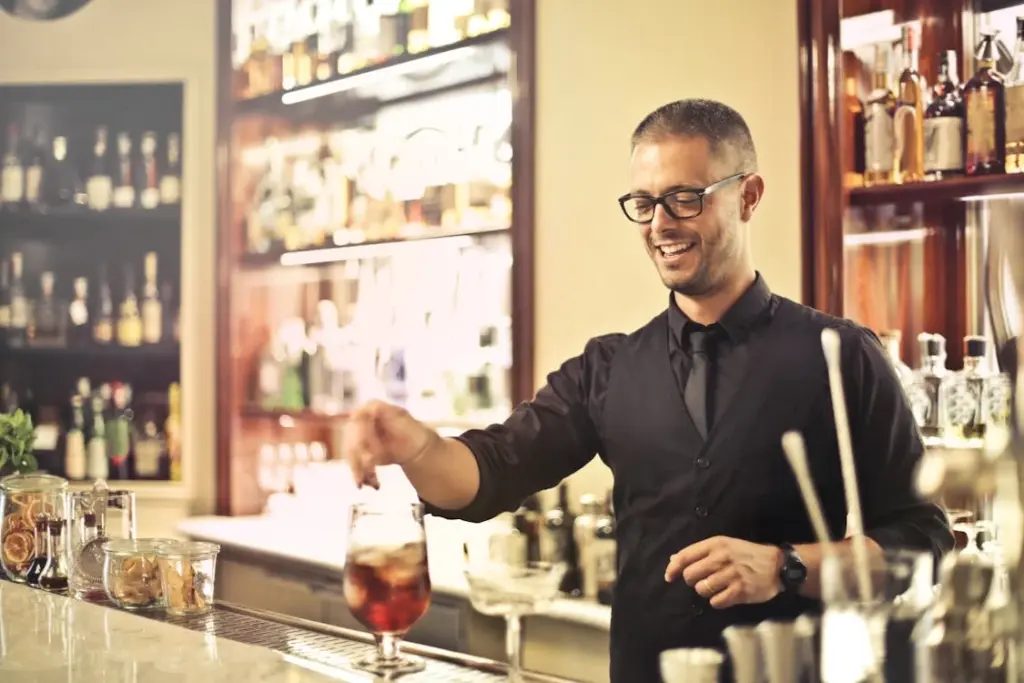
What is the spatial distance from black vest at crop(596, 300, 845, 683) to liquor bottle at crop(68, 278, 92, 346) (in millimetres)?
2998

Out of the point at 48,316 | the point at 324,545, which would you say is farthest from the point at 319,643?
the point at 48,316

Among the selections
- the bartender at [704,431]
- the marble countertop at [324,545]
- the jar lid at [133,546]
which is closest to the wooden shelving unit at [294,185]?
the marble countertop at [324,545]

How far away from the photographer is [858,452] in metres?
1.72

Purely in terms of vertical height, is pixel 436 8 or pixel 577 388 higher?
pixel 436 8

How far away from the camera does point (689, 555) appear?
1.25m

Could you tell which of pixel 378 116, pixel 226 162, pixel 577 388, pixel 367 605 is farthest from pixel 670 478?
pixel 226 162

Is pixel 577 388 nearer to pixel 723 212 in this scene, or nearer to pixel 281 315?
pixel 723 212

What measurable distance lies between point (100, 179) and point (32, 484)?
2718 millimetres

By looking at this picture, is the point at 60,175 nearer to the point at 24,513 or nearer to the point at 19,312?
the point at 19,312

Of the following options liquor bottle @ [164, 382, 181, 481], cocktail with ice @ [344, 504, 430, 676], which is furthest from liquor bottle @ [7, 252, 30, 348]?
cocktail with ice @ [344, 504, 430, 676]

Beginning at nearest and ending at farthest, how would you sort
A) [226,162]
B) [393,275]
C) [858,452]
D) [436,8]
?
1. [858,452]
2. [436,8]
3. [393,275]
4. [226,162]

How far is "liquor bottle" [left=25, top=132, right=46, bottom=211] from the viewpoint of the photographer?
440 centimetres

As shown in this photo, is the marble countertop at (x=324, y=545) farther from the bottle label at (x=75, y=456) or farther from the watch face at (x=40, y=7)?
the watch face at (x=40, y=7)

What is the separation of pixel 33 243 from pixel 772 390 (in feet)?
11.6
